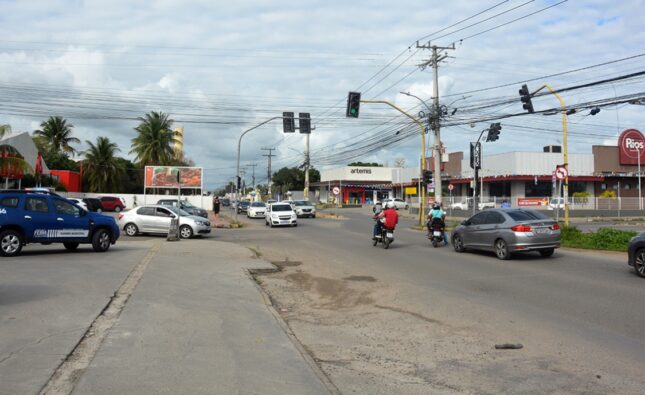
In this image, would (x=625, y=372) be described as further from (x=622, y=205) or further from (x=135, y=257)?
(x=622, y=205)

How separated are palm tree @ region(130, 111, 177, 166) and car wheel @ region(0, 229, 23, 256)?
2077 inches

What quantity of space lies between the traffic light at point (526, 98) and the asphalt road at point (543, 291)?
778cm

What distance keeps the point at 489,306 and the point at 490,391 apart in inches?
166

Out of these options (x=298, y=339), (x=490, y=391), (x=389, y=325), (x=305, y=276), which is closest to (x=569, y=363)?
(x=490, y=391)

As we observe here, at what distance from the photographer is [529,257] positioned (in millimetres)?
16406

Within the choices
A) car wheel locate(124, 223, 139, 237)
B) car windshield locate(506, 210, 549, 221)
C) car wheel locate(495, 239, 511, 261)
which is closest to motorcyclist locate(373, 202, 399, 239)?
car wheel locate(495, 239, 511, 261)

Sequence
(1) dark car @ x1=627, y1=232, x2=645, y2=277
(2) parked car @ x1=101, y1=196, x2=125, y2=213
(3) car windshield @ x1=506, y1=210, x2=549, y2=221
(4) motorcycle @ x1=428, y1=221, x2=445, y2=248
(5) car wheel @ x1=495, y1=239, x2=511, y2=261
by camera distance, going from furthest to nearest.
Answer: (2) parked car @ x1=101, y1=196, x2=125, y2=213 → (4) motorcycle @ x1=428, y1=221, x2=445, y2=248 → (3) car windshield @ x1=506, y1=210, x2=549, y2=221 → (5) car wheel @ x1=495, y1=239, x2=511, y2=261 → (1) dark car @ x1=627, y1=232, x2=645, y2=277

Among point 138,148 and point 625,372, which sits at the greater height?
point 138,148

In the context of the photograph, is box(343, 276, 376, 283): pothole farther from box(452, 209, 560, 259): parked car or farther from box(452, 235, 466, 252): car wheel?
box(452, 235, 466, 252): car wheel

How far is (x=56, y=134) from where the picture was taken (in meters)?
68.2

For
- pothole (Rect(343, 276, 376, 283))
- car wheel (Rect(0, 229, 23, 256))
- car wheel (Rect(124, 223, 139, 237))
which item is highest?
car wheel (Rect(0, 229, 23, 256))

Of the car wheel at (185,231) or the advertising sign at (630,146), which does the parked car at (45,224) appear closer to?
the car wheel at (185,231)

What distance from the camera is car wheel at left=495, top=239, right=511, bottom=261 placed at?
51.5 feet

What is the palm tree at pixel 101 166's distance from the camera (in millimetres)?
66000
